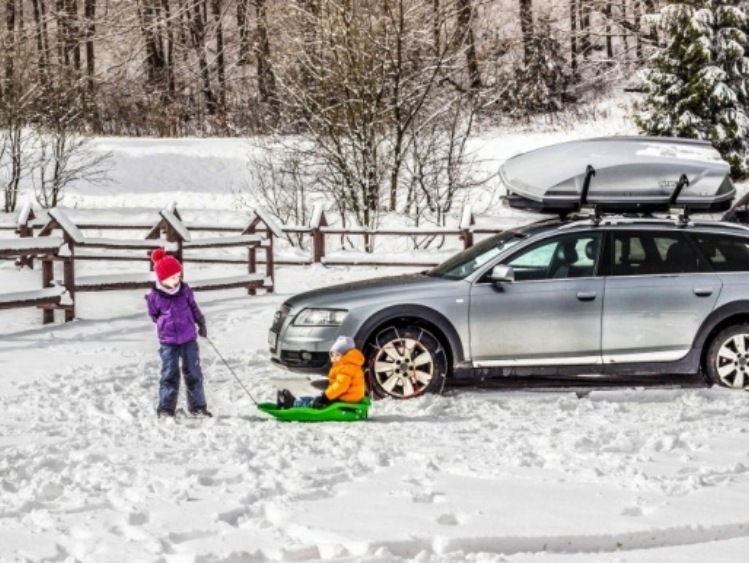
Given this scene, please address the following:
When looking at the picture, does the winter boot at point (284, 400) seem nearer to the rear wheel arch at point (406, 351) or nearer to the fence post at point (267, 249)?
the rear wheel arch at point (406, 351)

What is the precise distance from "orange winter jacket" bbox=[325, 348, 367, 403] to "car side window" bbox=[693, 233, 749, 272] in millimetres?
3432

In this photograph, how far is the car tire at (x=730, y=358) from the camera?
10.8 m

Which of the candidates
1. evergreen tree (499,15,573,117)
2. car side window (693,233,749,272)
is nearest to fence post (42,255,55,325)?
car side window (693,233,749,272)

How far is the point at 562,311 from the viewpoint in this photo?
10.7 meters

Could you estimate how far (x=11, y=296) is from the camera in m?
15.1

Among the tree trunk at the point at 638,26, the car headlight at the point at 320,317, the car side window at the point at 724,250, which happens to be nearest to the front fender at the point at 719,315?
the car side window at the point at 724,250

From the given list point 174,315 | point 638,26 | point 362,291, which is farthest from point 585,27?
point 174,315

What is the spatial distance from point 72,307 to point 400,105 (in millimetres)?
14285

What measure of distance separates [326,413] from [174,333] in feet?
4.70

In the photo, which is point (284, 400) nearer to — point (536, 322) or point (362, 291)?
point (362, 291)

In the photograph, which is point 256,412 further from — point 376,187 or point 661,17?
point 661,17

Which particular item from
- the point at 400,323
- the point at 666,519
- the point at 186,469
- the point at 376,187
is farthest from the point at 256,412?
the point at 376,187

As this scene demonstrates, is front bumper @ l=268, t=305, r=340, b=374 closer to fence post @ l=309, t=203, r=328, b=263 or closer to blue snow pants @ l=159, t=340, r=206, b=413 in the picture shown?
blue snow pants @ l=159, t=340, r=206, b=413

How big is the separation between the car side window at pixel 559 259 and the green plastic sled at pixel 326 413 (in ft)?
7.17
